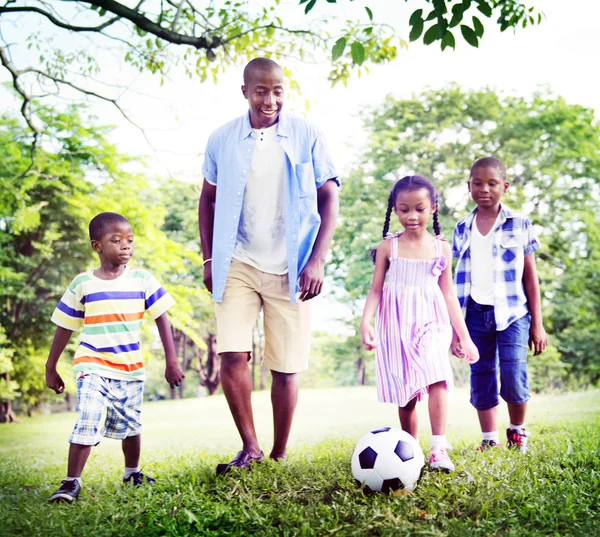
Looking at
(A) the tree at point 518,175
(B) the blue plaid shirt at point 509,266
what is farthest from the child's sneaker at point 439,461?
(A) the tree at point 518,175

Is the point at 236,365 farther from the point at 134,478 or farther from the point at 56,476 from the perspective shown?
the point at 56,476

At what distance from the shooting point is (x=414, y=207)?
136 inches

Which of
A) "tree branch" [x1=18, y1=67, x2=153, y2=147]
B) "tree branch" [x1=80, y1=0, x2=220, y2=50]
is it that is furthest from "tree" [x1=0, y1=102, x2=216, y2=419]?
"tree branch" [x1=80, y1=0, x2=220, y2=50]

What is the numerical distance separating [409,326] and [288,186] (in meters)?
0.97

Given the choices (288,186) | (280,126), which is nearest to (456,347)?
(288,186)

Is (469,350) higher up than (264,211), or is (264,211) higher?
(264,211)

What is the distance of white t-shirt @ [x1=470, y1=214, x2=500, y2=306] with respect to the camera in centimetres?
396

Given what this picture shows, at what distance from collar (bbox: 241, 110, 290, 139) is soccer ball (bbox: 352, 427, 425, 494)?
1620 mm

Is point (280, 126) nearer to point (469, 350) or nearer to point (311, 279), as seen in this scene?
point (311, 279)

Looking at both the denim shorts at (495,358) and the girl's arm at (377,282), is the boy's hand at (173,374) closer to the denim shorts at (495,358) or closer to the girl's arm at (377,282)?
the girl's arm at (377,282)

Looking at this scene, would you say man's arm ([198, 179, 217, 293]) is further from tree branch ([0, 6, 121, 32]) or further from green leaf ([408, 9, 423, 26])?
tree branch ([0, 6, 121, 32])

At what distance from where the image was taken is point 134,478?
12.2 ft

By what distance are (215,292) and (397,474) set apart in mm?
1275

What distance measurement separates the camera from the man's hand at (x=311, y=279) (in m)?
3.43
